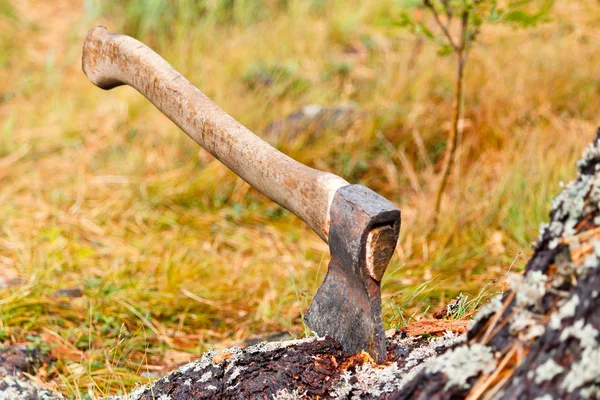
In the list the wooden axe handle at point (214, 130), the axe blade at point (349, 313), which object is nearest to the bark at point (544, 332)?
the axe blade at point (349, 313)

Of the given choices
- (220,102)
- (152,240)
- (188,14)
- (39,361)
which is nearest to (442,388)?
(39,361)

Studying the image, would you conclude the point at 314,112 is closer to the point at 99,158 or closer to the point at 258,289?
the point at 99,158

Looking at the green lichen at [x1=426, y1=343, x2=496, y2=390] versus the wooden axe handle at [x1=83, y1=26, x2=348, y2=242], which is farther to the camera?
the wooden axe handle at [x1=83, y1=26, x2=348, y2=242]

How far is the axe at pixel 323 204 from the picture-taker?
4.60ft

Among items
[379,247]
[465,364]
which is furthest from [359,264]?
[465,364]

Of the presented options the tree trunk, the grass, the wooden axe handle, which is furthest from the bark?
the grass

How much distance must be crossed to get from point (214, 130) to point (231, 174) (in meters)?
1.84

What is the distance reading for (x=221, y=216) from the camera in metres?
3.48

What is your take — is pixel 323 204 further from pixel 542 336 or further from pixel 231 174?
pixel 231 174

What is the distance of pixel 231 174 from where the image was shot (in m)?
3.65

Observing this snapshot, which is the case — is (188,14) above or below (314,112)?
above

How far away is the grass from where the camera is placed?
95.3 inches

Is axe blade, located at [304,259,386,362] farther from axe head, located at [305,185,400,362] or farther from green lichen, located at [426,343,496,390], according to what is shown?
green lichen, located at [426,343,496,390]

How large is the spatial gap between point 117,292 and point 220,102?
1.86m
